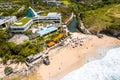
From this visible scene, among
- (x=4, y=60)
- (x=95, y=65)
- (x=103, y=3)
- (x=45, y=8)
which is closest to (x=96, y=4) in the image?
(x=103, y=3)

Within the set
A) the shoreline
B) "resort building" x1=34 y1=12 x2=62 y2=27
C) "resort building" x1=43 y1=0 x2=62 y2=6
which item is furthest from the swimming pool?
"resort building" x1=43 y1=0 x2=62 y2=6

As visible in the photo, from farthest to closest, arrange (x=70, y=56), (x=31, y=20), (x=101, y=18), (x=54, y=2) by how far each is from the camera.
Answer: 1. (x=54, y=2)
2. (x=101, y=18)
3. (x=31, y=20)
4. (x=70, y=56)

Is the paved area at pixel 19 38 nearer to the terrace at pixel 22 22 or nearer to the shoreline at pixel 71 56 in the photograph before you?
the terrace at pixel 22 22

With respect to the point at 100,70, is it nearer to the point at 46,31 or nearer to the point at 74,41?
the point at 74,41

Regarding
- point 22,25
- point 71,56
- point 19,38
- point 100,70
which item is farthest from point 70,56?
point 22,25

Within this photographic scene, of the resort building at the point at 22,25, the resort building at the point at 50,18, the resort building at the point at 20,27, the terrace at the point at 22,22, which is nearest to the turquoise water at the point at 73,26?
the resort building at the point at 50,18
